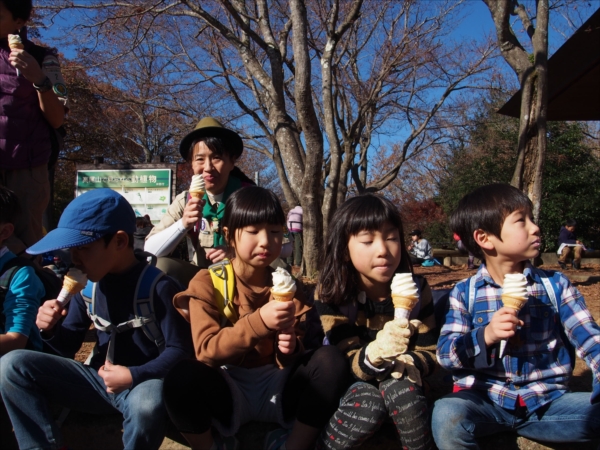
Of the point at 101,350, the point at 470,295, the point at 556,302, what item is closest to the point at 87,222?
the point at 101,350

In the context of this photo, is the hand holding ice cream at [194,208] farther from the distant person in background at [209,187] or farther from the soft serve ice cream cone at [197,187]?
the distant person in background at [209,187]

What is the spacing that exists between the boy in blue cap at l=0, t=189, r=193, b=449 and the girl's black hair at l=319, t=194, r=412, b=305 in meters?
0.72

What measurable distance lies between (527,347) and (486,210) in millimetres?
645

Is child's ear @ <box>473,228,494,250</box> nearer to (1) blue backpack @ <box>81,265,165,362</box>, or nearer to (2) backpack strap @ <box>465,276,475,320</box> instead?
(2) backpack strap @ <box>465,276,475,320</box>

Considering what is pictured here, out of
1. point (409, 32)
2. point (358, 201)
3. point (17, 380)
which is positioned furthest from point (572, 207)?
point (17, 380)

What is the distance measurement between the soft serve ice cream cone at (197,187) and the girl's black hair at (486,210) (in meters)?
1.43

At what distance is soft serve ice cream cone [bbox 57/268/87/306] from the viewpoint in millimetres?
2176

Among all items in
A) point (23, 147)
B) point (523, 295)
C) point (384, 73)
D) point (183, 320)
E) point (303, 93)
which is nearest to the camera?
point (523, 295)

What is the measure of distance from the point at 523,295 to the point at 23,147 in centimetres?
313

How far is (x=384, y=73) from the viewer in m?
13.0

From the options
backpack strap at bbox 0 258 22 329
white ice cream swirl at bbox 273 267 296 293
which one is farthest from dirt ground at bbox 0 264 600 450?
white ice cream swirl at bbox 273 267 296 293

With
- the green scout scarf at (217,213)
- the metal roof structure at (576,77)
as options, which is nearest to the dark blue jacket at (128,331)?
the green scout scarf at (217,213)

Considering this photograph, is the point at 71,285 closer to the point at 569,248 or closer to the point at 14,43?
the point at 14,43

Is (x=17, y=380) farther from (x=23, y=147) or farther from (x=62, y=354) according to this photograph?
(x=23, y=147)
